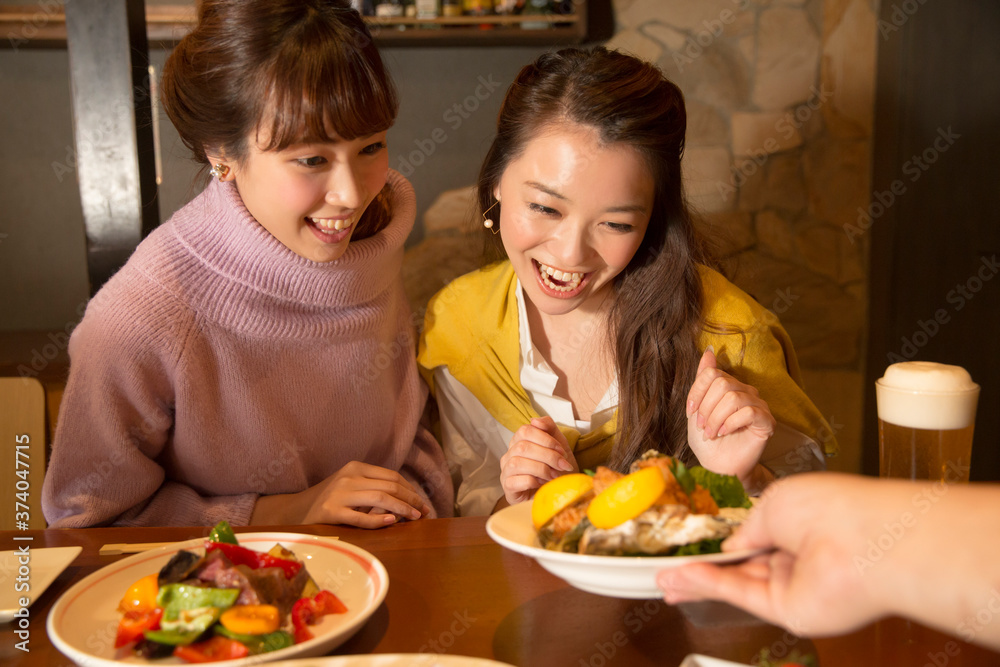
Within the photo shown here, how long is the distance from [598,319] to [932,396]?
797 mm

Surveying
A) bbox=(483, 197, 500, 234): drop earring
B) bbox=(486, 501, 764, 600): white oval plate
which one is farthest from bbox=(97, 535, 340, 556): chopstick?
bbox=(483, 197, 500, 234): drop earring

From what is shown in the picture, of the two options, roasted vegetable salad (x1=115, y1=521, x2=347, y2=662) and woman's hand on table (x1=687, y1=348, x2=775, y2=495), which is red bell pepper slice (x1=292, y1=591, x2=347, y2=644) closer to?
roasted vegetable salad (x1=115, y1=521, x2=347, y2=662)

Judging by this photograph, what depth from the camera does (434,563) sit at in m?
0.98

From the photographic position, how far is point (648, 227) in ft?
5.11

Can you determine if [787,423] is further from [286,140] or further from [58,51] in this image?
[58,51]

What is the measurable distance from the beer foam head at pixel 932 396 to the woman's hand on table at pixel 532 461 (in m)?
0.44

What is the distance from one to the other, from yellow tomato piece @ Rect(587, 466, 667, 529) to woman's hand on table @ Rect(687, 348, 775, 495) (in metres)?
0.45

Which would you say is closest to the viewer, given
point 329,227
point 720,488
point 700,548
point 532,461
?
point 700,548

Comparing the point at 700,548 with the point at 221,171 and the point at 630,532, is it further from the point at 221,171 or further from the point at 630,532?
the point at 221,171

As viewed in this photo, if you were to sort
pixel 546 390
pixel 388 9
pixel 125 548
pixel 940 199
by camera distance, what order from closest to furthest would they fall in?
pixel 125 548, pixel 546 390, pixel 940 199, pixel 388 9

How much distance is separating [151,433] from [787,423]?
1.10 metres

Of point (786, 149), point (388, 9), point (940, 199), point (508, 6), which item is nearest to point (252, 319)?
point (388, 9)

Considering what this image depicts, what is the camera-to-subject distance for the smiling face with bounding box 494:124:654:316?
1.37 meters

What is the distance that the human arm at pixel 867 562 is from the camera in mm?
582
